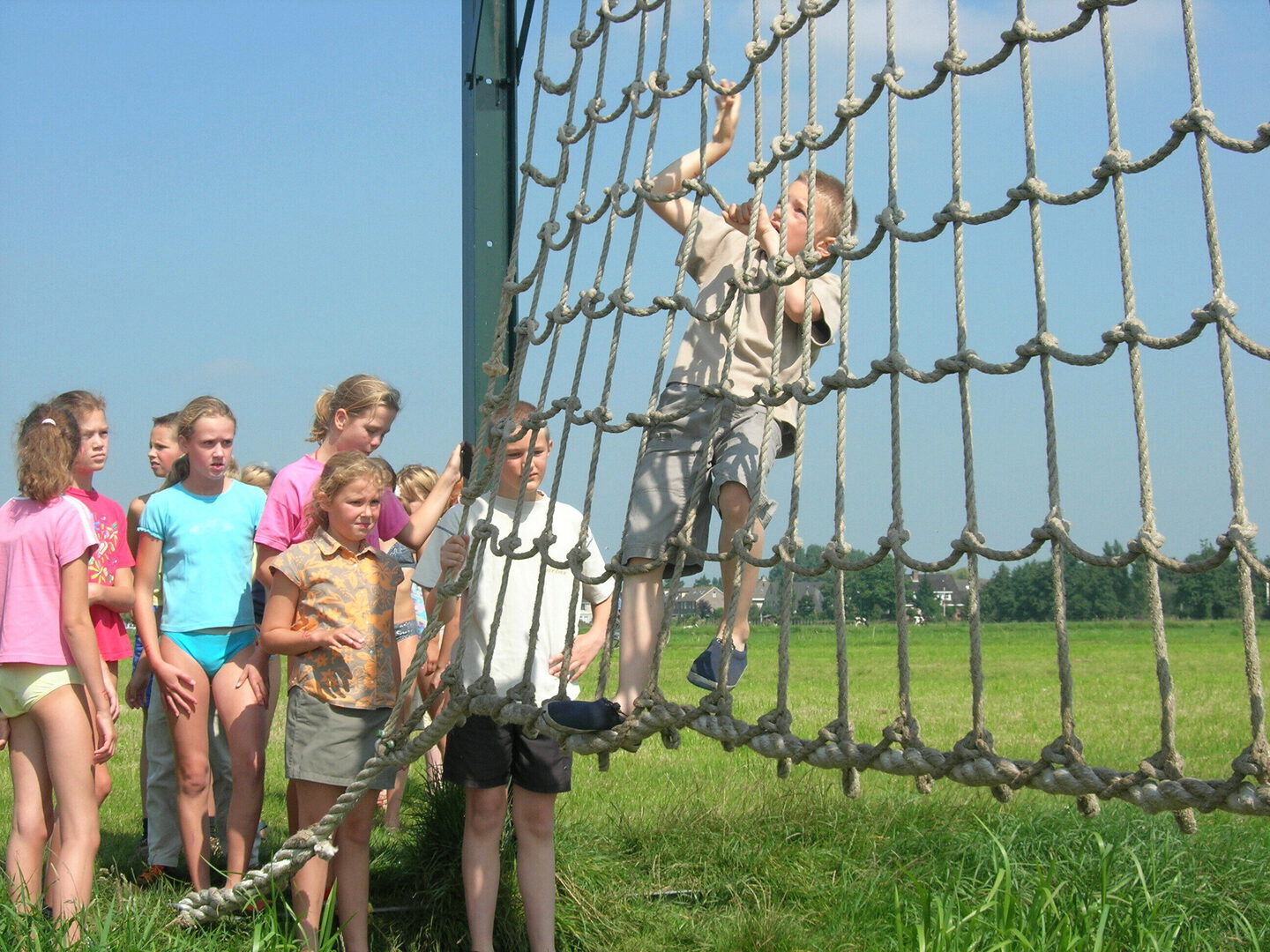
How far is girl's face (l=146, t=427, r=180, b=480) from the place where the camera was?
190 inches

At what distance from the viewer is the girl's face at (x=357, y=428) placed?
3861 mm

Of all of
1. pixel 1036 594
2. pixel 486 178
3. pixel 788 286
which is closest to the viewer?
pixel 788 286

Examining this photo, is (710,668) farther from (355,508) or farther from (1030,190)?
(1030,190)

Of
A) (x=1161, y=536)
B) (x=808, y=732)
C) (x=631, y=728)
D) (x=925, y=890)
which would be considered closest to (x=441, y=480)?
(x=631, y=728)

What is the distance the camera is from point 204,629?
3748 mm

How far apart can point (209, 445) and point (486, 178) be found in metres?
1.39

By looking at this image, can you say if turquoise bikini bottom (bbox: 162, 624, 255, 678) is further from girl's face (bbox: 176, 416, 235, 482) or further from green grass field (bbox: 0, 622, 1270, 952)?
green grass field (bbox: 0, 622, 1270, 952)

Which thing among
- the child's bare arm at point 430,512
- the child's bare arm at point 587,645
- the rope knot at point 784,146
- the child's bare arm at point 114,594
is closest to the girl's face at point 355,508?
the child's bare arm at point 430,512

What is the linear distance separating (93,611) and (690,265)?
225 centimetres

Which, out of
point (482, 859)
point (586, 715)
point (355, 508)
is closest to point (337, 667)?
point (355, 508)

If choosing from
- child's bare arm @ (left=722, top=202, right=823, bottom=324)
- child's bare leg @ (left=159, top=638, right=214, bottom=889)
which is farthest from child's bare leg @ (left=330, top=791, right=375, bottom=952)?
child's bare arm @ (left=722, top=202, right=823, bottom=324)

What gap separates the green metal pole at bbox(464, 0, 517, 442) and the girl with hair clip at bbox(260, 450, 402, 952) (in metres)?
0.94

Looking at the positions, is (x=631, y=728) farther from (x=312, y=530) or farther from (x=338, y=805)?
(x=312, y=530)

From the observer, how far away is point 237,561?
3.84 meters
